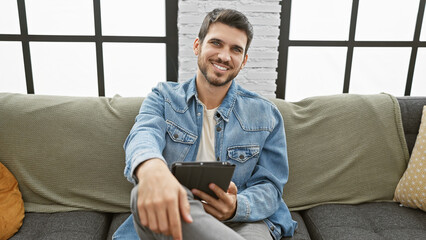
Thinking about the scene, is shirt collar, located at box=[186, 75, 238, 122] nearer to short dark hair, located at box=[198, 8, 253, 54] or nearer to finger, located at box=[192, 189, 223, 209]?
short dark hair, located at box=[198, 8, 253, 54]

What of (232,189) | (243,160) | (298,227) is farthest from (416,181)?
(232,189)

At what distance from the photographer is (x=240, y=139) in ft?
4.37

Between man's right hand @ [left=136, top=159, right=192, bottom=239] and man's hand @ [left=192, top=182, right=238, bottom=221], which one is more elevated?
man's right hand @ [left=136, top=159, right=192, bottom=239]

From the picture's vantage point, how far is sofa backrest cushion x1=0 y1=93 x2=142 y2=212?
1.48 meters

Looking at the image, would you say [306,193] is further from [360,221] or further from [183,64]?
[183,64]

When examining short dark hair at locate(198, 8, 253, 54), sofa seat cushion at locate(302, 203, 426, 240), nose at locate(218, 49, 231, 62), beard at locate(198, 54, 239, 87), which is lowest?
sofa seat cushion at locate(302, 203, 426, 240)

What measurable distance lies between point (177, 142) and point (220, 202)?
32 cm

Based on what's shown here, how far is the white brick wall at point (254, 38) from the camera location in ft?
6.47

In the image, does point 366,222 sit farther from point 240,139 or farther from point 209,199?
point 209,199

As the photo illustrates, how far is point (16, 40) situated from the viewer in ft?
6.93

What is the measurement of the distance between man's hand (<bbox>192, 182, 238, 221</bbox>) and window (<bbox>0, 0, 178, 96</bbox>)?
125 cm

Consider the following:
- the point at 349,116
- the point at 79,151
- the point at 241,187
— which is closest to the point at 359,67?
the point at 349,116

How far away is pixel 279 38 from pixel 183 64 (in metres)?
0.65

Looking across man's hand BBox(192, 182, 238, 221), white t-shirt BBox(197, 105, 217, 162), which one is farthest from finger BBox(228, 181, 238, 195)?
white t-shirt BBox(197, 105, 217, 162)
